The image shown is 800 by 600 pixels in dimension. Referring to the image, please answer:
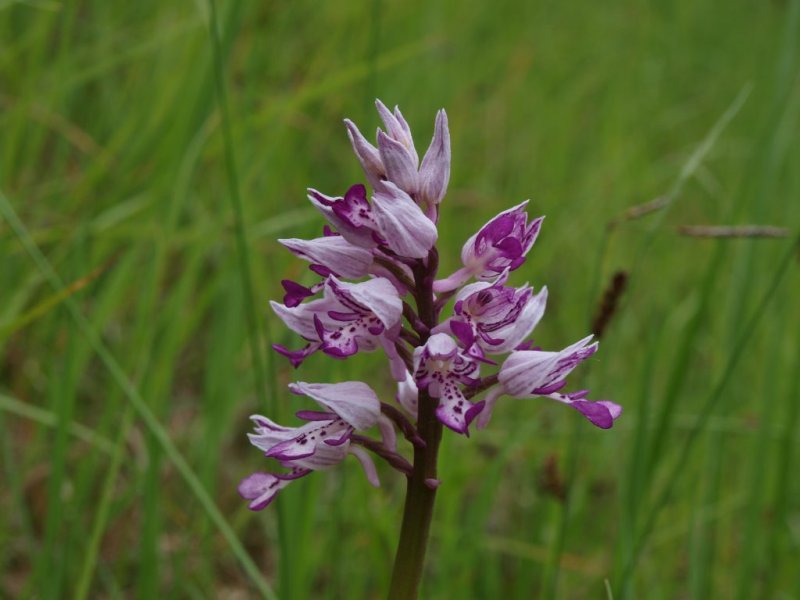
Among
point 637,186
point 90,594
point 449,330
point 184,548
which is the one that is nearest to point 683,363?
point 449,330

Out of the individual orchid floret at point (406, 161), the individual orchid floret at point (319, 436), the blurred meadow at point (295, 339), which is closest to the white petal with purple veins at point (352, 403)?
the individual orchid floret at point (319, 436)

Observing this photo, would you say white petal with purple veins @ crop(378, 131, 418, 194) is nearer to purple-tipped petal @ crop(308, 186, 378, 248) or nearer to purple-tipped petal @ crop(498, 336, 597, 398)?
purple-tipped petal @ crop(308, 186, 378, 248)

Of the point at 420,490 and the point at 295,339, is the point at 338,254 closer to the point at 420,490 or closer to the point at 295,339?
the point at 420,490

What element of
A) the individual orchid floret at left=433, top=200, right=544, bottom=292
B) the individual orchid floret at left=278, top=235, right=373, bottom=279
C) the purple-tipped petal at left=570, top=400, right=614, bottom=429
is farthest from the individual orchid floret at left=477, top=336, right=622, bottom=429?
the individual orchid floret at left=278, top=235, right=373, bottom=279

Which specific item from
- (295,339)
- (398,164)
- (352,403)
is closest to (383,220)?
(398,164)

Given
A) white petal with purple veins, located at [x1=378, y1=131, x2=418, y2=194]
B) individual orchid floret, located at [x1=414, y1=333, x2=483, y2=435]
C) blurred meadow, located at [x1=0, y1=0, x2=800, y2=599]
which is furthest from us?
blurred meadow, located at [x1=0, y1=0, x2=800, y2=599]

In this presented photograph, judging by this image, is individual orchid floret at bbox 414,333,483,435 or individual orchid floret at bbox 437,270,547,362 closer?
individual orchid floret at bbox 414,333,483,435

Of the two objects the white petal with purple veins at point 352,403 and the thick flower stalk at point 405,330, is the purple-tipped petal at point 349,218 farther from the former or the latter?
the white petal with purple veins at point 352,403
